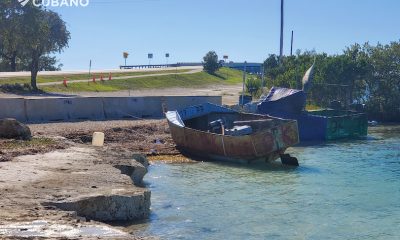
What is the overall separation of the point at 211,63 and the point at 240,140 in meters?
54.7

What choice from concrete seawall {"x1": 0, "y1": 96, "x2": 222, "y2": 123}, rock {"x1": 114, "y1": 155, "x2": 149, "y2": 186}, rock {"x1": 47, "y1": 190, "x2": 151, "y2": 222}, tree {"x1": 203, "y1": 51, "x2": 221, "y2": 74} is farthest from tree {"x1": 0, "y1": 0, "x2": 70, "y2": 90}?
tree {"x1": 203, "y1": 51, "x2": 221, "y2": 74}

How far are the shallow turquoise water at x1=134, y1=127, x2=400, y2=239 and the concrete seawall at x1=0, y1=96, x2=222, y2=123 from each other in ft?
30.9

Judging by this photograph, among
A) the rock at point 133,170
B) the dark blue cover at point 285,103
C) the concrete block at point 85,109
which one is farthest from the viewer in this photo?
the dark blue cover at point 285,103

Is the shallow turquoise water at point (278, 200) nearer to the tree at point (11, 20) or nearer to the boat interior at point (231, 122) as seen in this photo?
the boat interior at point (231, 122)

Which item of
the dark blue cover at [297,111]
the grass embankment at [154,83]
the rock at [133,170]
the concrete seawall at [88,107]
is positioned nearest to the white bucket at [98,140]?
the rock at [133,170]

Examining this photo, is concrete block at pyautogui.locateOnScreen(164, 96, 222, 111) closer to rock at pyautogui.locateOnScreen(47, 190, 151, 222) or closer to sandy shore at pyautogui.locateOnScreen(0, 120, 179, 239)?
sandy shore at pyautogui.locateOnScreen(0, 120, 179, 239)

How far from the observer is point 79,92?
45.1 m

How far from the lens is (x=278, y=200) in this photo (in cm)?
1719

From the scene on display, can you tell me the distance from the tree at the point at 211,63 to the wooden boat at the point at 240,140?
4917 cm

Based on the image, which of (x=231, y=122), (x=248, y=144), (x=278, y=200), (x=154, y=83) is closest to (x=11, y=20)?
(x=231, y=122)

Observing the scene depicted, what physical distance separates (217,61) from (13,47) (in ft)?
129

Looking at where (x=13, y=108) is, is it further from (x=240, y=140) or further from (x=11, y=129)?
(x=240, y=140)

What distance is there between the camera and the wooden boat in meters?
24.0

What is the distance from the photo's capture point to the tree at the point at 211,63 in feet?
256
